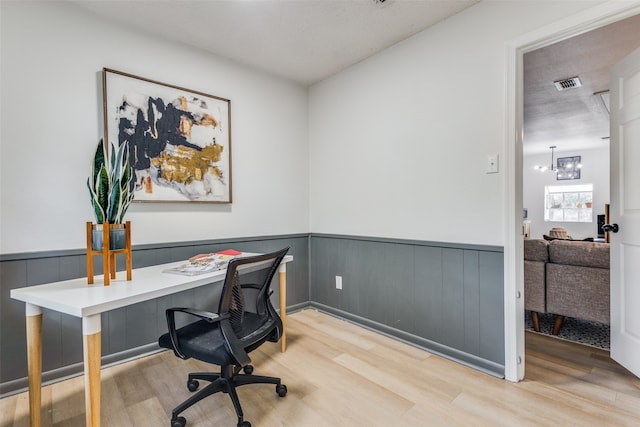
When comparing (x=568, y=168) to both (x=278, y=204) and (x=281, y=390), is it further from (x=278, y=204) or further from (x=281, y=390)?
(x=281, y=390)

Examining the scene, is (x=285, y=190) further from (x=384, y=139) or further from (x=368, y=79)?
(x=368, y=79)

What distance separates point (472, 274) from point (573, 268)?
1.05 m

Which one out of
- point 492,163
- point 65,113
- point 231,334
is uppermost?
point 65,113

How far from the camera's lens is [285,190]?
3084 millimetres

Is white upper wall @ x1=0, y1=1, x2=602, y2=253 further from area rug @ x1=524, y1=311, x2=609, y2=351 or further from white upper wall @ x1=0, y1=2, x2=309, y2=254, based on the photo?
area rug @ x1=524, y1=311, x2=609, y2=351

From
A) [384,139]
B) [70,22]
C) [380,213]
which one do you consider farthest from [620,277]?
[70,22]

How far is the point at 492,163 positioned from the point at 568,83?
215 cm

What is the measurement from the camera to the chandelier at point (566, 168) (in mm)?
6855

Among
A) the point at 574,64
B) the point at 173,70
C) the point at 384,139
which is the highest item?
the point at 574,64

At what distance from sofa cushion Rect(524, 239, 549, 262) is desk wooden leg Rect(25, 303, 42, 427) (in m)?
3.32

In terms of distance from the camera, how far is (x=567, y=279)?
2.45m

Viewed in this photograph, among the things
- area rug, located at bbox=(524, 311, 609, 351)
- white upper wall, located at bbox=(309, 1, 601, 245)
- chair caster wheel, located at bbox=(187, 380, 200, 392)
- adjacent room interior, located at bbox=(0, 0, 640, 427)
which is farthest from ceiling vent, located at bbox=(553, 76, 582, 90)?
chair caster wheel, located at bbox=(187, 380, 200, 392)

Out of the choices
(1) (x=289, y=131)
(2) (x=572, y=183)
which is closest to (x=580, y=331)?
(1) (x=289, y=131)

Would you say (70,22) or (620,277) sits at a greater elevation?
(70,22)
